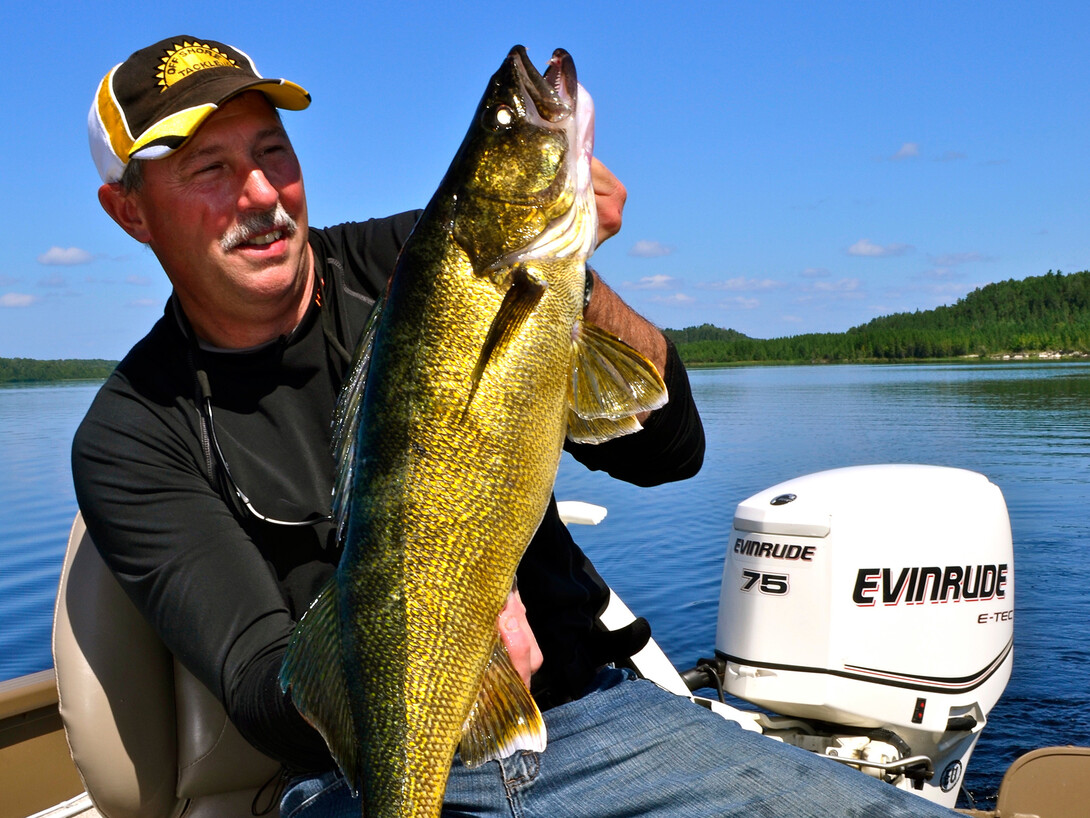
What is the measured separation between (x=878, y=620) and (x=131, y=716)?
307 cm

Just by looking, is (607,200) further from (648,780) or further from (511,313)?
(648,780)

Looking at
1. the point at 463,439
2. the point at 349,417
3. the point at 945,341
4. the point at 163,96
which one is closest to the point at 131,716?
the point at 349,417

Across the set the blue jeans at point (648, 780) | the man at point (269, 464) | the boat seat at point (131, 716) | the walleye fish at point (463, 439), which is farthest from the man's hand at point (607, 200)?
the boat seat at point (131, 716)

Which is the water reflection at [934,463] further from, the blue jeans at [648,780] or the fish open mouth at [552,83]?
the fish open mouth at [552,83]

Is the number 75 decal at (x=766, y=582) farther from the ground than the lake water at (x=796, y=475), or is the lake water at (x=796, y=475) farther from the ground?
the number 75 decal at (x=766, y=582)

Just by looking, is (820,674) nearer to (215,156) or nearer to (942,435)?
(215,156)

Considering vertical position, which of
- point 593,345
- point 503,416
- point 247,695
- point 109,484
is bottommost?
point 247,695

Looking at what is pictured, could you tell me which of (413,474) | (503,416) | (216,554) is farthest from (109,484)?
(503,416)

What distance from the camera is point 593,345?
81.4 inches

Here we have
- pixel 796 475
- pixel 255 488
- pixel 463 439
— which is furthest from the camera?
pixel 796 475

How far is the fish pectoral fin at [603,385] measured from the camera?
205 centimetres

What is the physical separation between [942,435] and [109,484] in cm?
2181

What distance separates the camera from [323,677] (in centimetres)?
205

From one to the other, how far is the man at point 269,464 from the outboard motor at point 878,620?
151 cm
